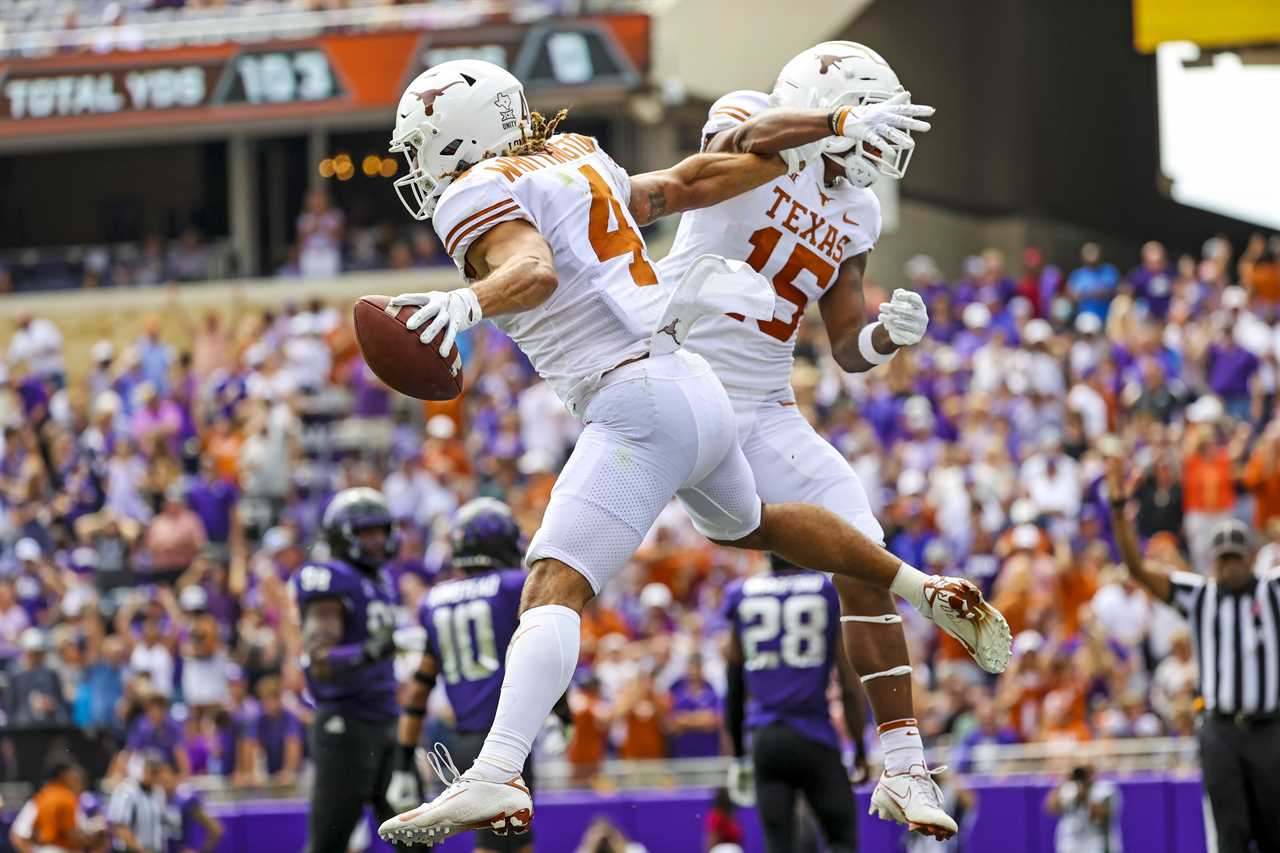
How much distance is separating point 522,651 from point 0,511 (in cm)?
1301

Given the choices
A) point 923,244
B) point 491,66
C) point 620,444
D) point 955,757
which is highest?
point 923,244

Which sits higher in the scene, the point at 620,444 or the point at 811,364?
the point at 811,364

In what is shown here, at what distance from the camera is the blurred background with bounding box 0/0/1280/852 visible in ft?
43.7

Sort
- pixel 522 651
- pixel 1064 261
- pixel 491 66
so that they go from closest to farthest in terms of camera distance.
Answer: pixel 522 651 < pixel 491 66 < pixel 1064 261

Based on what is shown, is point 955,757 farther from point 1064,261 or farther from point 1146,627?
point 1064,261

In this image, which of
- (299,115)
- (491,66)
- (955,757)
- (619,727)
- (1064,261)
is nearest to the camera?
(491,66)

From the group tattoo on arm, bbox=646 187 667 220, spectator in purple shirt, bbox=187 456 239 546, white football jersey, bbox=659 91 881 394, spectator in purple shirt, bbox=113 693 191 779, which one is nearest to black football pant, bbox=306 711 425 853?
white football jersey, bbox=659 91 881 394

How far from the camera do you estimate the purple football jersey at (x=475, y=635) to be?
9.48 m

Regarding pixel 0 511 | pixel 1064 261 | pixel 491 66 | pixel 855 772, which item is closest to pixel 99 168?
pixel 0 511

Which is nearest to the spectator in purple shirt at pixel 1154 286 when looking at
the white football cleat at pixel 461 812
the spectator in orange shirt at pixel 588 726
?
the spectator in orange shirt at pixel 588 726

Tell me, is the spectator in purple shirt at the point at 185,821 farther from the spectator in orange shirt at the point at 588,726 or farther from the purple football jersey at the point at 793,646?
the purple football jersey at the point at 793,646

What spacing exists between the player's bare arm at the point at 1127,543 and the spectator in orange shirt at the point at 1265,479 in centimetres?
463

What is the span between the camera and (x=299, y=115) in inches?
911

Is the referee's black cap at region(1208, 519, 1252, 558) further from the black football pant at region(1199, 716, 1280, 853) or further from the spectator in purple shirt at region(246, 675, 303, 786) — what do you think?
the spectator in purple shirt at region(246, 675, 303, 786)
